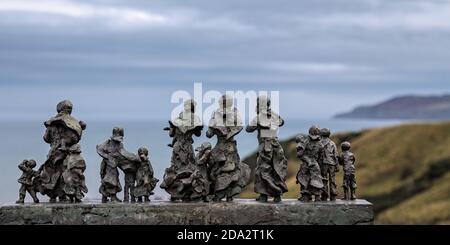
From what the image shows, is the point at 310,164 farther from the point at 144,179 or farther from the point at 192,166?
the point at 144,179

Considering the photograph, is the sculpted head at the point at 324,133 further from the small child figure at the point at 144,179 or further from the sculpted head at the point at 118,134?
the sculpted head at the point at 118,134

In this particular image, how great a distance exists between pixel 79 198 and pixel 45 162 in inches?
55.1

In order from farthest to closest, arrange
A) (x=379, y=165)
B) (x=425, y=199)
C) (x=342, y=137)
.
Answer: (x=342, y=137) → (x=379, y=165) → (x=425, y=199)

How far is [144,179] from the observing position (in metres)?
27.8

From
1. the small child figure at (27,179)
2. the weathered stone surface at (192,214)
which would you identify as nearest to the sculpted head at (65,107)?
the small child figure at (27,179)

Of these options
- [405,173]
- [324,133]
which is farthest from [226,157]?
[405,173]

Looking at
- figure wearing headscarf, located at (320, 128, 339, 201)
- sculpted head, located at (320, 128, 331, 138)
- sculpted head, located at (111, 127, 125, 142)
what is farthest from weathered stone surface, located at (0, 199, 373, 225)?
sculpted head, located at (320, 128, 331, 138)

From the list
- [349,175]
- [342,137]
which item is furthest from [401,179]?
[349,175]

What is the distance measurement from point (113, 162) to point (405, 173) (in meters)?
41.6

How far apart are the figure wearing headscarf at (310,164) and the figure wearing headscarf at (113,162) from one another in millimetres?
4446

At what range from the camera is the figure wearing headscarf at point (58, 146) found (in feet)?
91.8
